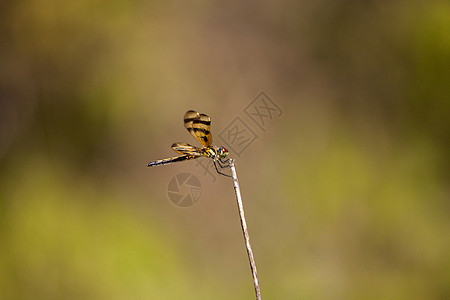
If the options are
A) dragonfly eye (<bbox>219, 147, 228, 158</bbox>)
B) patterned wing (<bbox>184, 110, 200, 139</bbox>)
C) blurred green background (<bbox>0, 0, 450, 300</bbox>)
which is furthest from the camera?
blurred green background (<bbox>0, 0, 450, 300</bbox>)

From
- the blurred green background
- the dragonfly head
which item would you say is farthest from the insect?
the blurred green background

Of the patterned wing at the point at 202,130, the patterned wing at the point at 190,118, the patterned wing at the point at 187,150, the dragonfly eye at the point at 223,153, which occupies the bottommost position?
the dragonfly eye at the point at 223,153

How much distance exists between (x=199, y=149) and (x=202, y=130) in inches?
2.0

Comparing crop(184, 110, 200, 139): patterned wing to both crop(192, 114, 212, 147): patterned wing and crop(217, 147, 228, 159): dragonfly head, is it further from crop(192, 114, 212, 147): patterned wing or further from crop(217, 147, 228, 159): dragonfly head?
crop(217, 147, 228, 159): dragonfly head

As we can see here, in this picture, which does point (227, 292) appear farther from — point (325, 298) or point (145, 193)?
point (145, 193)

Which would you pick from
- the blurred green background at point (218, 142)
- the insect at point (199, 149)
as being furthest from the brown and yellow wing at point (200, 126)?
the blurred green background at point (218, 142)

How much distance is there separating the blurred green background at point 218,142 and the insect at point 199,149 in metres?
0.49

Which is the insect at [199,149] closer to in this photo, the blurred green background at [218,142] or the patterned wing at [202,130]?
the patterned wing at [202,130]

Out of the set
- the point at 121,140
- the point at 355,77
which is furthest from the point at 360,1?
the point at 121,140

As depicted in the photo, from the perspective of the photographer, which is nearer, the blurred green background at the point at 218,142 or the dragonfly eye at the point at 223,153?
the dragonfly eye at the point at 223,153

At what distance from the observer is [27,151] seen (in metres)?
1.39

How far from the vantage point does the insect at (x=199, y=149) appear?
76 cm

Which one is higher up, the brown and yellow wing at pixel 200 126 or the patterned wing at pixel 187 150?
the brown and yellow wing at pixel 200 126

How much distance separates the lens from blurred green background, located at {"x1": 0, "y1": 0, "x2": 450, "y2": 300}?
130 cm
